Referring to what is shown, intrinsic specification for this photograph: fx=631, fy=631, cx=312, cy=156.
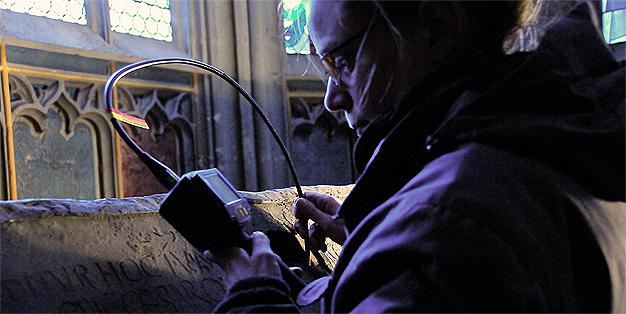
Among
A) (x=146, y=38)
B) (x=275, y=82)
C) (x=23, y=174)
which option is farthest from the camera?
(x=275, y=82)

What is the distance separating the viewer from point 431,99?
2.19 ft

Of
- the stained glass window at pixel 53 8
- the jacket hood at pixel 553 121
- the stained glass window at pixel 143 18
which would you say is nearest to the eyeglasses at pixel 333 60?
the jacket hood at pixel 553 121

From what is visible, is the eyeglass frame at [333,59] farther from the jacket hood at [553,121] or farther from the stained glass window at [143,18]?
the stained glass window at [143,18]

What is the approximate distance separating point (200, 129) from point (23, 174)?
1236 millimetres

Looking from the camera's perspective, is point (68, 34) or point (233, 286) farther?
point (68, 34)

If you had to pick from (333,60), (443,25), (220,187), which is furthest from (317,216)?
(443,25)

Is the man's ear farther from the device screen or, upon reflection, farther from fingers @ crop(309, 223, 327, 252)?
fingers @ crop(309, 223, 327, 252)

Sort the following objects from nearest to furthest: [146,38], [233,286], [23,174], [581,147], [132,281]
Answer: [581,147], [233,286], [132,281], [23,174], [146,38]

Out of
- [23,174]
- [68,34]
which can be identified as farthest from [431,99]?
[68,34]

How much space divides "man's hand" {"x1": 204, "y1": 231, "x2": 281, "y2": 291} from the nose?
8.5 inches

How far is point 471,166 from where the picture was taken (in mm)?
583

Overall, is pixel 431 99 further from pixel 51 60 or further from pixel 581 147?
pixel 51 60

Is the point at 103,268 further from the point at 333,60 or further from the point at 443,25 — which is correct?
the point at 443,25

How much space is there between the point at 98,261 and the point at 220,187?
260 millimetres
